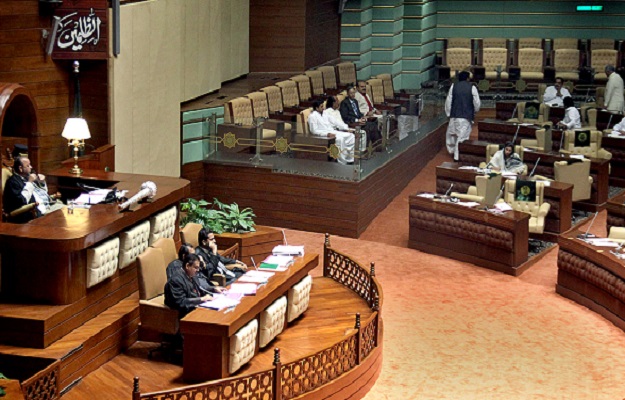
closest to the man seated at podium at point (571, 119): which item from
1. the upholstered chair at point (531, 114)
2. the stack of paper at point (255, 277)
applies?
the upholstered chair at point (531, 114)

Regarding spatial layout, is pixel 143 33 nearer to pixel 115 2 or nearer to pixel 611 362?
pixel 115 2

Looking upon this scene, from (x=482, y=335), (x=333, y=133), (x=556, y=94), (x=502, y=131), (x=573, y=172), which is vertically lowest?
(x=482, y=335)

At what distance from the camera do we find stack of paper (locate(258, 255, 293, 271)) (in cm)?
1146

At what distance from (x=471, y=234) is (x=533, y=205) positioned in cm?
137

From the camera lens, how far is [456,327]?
12719mm

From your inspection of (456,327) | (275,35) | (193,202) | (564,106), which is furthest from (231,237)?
(564,106)

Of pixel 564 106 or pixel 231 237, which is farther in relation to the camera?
pixel 564 106

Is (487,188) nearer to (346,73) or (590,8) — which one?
(346,73)

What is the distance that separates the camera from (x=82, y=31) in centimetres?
1316

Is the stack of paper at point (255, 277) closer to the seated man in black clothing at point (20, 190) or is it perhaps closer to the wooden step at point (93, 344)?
the wooden step at point (93, 344)

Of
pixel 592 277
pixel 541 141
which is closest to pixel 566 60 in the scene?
pixel 541 141

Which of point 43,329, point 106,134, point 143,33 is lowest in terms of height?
point 43,329

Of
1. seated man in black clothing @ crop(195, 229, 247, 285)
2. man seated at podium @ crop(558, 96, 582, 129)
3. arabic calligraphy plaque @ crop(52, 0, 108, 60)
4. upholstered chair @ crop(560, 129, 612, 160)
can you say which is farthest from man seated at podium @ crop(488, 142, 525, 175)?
seated man in black clothing @ crop(195, 229, 247, 285)

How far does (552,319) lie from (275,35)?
9.54 meters
